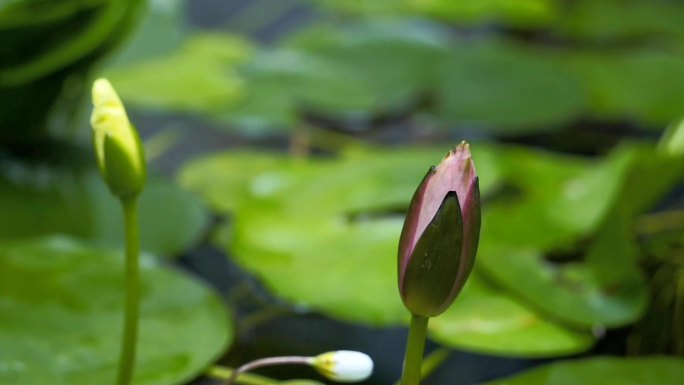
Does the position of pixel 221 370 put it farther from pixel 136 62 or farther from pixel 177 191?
pixel 136 62

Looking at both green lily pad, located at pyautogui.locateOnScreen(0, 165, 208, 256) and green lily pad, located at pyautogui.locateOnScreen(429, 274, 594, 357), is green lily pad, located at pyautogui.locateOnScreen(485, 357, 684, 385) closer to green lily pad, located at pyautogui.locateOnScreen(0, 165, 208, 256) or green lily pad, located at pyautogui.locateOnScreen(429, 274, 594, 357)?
green lily pad, located at pyautogui.locateOnScreen(429, 274, 594, 357)

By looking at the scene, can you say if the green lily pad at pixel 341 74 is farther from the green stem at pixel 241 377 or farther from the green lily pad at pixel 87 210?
the green stem at pixel 241 377

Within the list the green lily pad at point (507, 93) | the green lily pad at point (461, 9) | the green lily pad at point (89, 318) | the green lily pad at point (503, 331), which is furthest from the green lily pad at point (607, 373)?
the green lily pad at point (461, 9)

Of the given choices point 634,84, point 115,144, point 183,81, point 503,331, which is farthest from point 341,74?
point 115,144

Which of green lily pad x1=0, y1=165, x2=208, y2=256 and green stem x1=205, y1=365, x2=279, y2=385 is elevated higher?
green lily pad x1=0, y1=165, x2=208, y2=256

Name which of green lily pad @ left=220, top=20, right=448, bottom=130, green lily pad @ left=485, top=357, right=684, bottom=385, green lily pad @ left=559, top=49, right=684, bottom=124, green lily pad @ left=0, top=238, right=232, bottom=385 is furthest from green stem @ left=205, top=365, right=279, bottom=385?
green lily pad @ left=559, top=49, right=684, bottom=124
